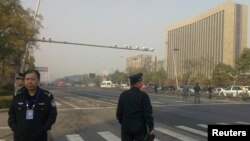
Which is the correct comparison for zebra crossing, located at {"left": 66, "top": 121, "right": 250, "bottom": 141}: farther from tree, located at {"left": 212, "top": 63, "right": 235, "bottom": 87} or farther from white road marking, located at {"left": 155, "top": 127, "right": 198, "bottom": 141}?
tree, located at {"left": 212, "top": 63, "right": 235, "bottom": 87}

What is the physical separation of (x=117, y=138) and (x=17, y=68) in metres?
Answer: 33.9

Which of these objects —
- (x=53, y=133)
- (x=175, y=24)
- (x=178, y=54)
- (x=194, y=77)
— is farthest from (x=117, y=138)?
(x=178, y=54)

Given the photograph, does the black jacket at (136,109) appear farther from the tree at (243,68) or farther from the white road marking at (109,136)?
the tree at (243,68)

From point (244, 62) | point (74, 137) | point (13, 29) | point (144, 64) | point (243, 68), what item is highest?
point (144, 64)

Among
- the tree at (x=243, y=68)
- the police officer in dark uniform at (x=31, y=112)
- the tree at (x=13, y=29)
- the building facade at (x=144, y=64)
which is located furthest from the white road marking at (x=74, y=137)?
the building facade at (x=144, y=64)

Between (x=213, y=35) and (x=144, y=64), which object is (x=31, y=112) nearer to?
(x=144, y=64)

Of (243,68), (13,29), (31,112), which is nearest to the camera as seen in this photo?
(31,112)

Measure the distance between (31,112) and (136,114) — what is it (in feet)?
5.51

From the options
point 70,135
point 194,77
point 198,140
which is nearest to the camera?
point 198,140

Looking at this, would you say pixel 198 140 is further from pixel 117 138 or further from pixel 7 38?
pixel 7 38

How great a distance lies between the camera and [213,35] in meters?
144

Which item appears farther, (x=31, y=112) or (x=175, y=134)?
(x=175, y=134)

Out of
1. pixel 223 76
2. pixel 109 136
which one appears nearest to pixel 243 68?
pixel 223 76

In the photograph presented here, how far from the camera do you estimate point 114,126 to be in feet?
52.6
